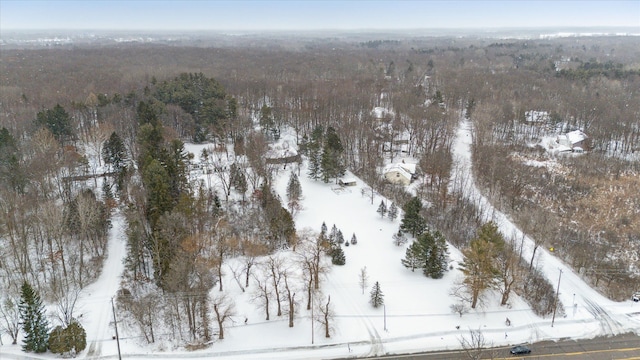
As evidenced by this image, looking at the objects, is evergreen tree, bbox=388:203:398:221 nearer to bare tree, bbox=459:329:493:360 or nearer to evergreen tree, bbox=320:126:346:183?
evergreen tree, bbox=320:126:346:183

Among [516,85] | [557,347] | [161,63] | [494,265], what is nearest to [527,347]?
[557,347]

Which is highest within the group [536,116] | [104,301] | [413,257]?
[536,116]

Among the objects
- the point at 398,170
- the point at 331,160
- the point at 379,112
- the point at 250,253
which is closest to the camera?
the point at 250,253

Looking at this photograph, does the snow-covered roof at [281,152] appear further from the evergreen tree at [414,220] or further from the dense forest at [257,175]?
the evergreen tree at [414,220]

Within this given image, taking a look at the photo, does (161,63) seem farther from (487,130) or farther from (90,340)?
(90,340)

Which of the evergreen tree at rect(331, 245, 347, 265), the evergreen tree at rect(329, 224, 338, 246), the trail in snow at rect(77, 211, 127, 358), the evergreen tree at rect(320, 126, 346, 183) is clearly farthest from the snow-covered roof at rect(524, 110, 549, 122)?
the trail in snow at rect(77, 211, 127, 358)

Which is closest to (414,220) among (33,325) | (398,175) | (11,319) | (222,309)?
(398,175)

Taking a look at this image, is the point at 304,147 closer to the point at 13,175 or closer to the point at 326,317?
the point at 13,175

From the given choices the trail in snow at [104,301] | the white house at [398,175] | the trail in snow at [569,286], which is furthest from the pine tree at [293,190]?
the trail in snow at [569,286]
